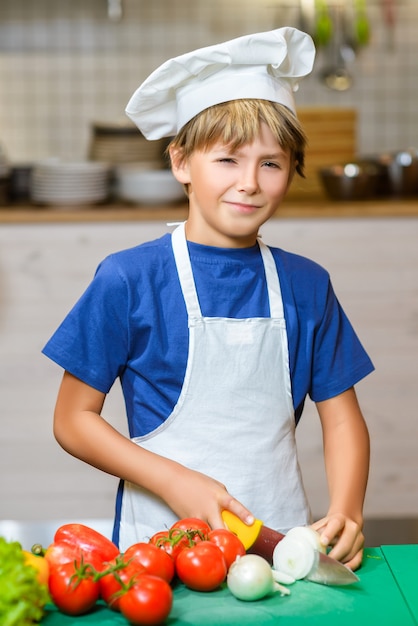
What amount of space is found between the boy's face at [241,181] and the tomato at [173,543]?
1.50 feet

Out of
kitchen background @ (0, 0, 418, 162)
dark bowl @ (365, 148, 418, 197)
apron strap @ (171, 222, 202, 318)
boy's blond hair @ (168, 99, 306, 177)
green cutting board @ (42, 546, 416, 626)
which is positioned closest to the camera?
green cutting board @ (42, 546, 416, 626)

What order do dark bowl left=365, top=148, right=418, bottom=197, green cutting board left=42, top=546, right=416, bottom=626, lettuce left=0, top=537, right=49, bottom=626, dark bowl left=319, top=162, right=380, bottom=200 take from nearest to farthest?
lettuce left=0, top=537, right=49, bottom=626 → green cutting board left=42, top=546, right=416, bottom=626 → dark bowl left=319, top=162, right=380, bottom=200 → dark bowl left=365, top=148, right=418, bottom=197

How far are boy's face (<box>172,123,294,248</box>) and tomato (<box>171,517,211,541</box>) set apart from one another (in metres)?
0.43

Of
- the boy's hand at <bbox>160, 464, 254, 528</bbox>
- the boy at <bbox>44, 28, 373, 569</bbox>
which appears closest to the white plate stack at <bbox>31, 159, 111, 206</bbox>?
the boy at <bbox>44, 28, 373, 569</bbox>

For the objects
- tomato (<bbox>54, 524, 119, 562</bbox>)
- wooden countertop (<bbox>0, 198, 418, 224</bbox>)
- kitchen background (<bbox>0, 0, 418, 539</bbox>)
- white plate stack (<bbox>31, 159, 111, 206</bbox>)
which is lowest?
kitchen background (<bbox>0, 0, 418, 539</bbox>)

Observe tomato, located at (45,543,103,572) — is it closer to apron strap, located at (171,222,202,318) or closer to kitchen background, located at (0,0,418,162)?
apron strap, located at (171,222,202,318)

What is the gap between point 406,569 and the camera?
1146 mm

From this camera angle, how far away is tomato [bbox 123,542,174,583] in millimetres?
1005

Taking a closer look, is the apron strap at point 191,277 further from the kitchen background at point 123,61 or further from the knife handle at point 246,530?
the kitchen background at point 123,61

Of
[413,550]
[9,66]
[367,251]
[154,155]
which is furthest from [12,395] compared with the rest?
[413,550]

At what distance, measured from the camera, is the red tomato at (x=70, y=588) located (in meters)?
0.98

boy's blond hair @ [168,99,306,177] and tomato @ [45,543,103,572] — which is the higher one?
boy's blond hair @ [168,99,306,177]

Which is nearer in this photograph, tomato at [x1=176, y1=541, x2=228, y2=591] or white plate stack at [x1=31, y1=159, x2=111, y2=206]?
tomato at [x1=176, y1=541, x2=228, y2=591]

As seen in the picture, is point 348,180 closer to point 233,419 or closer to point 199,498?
point 233,419
